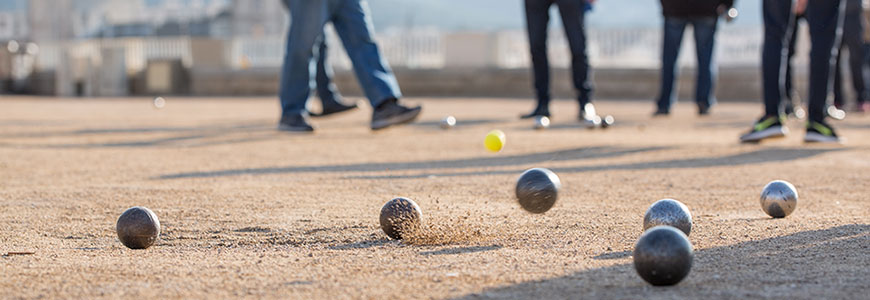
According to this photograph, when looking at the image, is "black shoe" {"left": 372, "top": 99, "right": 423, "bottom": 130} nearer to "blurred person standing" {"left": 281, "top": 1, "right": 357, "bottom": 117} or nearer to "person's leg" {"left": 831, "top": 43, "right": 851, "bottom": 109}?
"blurred person standing" {"left": 281, "top": 1, "right": 357, "bottom": 117}

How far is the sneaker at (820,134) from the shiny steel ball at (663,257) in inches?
193

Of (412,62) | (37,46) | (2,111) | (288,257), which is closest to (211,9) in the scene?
(37,46)

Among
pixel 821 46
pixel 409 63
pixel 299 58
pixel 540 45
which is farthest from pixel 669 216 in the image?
pixel 409 63

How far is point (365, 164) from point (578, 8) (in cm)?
371

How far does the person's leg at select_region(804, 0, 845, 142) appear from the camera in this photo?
21.6 feet

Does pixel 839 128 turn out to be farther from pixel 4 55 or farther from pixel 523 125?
pixel 4 55

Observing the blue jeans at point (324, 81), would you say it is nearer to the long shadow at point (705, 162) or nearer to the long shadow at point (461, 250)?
the long shadow at point (705, 162)

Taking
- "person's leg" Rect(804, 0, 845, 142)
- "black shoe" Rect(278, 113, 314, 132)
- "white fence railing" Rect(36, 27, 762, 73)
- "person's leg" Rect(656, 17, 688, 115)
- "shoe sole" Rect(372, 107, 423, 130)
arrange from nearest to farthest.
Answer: "person's leg" Rect(804, 0, 845, 142) < "shoe sole" Rect(372, 107, 423, 130) < "black shoe" Rect(278, 113, 314, 132) < "person's leg" Rect(656, 17, 688, 115) < "white fence railing" Rect(36, 27, 762, 73)

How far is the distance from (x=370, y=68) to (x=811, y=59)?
9.31 feet

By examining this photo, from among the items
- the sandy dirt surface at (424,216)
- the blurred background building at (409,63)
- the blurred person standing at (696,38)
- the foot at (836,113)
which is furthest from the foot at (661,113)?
the blurred background building at (409,63)

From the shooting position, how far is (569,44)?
9359 millimetres

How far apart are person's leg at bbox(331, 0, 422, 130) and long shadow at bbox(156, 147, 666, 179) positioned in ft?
3.98

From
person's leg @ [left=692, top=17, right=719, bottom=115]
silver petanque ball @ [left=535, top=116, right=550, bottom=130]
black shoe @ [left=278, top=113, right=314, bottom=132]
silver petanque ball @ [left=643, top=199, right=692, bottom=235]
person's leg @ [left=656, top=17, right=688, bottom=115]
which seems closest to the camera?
silver petanque ball @ [left=643, top=199, right=692, bottom=235]

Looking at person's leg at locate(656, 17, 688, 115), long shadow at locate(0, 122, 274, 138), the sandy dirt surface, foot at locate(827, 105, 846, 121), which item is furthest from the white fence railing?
the sandy dirt surface
